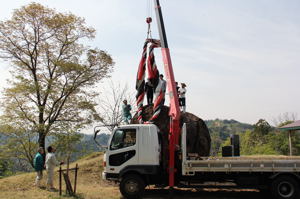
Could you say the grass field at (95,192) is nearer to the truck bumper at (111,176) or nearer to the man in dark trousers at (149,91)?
the truck bumper at (111,176)

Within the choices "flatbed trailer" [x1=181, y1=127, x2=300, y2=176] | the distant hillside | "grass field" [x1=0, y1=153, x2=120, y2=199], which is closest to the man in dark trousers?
the distant hillside

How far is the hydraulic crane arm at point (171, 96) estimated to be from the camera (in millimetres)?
10102

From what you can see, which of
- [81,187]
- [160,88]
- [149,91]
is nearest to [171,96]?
[160,88]

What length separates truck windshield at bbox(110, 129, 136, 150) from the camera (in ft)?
34.0

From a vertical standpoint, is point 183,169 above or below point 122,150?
below

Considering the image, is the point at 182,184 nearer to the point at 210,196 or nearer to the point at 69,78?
the point at 210,196

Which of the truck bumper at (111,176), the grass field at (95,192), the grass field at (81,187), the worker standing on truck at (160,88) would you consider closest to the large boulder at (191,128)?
the worker standing on truck at (160,88)

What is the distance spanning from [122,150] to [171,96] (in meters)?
2.71

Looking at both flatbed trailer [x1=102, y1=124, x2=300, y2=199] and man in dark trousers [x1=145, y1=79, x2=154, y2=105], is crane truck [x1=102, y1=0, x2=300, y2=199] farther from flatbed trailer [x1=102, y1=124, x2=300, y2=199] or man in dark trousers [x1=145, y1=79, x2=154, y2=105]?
man in dark trousers [x1=145, y1=79, x2=154, y2=105]

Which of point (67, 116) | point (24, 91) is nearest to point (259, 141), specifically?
point (67, 116)

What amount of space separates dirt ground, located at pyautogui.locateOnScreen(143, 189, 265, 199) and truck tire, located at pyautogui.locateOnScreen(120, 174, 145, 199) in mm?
869

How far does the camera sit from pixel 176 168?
10.4m

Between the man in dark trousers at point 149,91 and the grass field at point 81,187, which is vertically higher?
the man in dark trousers at point 149,91

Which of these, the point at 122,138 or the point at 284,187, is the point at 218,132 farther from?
the point at 122,138
